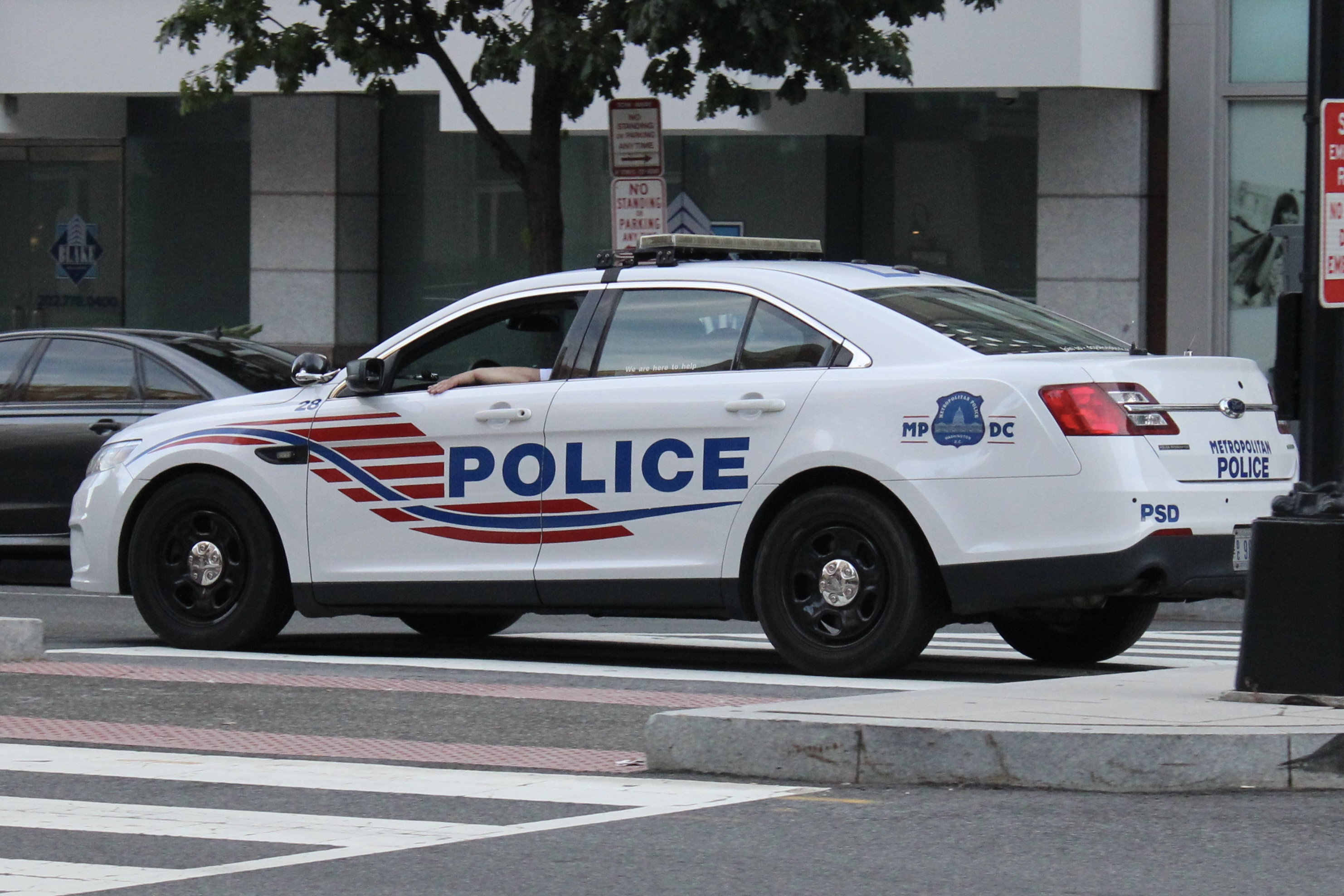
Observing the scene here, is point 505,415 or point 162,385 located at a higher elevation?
point 162,385

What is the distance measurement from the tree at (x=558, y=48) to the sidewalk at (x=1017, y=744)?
891 centimetres

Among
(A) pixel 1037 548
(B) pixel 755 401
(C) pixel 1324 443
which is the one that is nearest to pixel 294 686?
(B) pixel 755 401

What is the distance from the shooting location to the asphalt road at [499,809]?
17.9 feet

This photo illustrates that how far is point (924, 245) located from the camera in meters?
21.9

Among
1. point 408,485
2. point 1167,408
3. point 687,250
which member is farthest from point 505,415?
A: point 1167,408

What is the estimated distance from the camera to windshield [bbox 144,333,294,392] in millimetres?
13062

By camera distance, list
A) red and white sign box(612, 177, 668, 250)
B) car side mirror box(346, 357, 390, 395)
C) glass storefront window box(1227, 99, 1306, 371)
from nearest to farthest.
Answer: car side mirror box(346, 357, 390, 395) → red and white sign box(612, 177, 668, 250) → glass storefront window box(1227, 99, 1306, 371)

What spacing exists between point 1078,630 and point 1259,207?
11.4m

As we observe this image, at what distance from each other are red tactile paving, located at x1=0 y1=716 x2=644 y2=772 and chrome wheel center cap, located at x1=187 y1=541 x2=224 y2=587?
2.05 m

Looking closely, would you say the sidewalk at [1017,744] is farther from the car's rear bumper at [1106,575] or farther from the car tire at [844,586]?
the car tire at [844,586]

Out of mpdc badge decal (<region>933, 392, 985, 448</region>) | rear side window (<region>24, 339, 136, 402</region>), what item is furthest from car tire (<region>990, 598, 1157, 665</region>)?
rear side window (<region>24, 339, 136, 402</region>)

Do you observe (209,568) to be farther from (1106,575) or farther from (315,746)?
(1106,575)

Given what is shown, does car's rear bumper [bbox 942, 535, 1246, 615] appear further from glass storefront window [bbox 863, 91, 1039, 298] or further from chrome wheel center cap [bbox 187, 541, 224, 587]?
glass storefront window [bbox 863, 91, 1039, 298]

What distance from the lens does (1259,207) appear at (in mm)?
20234
